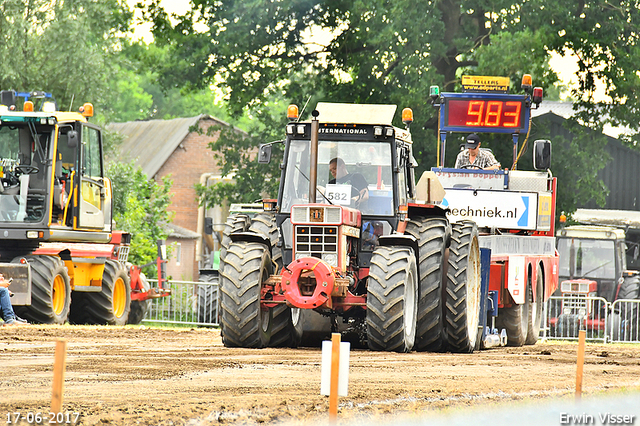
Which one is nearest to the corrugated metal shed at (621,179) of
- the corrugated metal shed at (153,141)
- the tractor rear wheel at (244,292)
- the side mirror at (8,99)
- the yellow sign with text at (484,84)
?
the corrugated metal shed at (153,141)

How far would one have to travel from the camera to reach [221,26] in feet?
99.2

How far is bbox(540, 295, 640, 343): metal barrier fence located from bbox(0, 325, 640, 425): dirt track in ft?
34.0

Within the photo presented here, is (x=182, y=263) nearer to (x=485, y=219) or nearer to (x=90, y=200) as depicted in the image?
(x=90, y=200)

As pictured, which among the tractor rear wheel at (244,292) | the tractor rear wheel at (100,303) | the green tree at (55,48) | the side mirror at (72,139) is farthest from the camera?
the green tree at (55,48)

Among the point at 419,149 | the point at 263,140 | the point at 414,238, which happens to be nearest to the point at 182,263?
the point at 263,140

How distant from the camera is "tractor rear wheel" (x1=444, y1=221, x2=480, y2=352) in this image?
41.3ft

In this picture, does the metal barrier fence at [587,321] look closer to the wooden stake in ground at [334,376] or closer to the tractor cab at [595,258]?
the tractor cab at [595,258]

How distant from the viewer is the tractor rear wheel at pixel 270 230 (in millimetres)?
12461

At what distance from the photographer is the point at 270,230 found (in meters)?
12.7

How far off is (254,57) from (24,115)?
43.8 ft

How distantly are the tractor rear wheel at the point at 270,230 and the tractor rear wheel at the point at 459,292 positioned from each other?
2051 millimetres

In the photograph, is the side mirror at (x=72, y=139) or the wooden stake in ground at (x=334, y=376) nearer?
the wooden stake in ground at (x=334, y=376)

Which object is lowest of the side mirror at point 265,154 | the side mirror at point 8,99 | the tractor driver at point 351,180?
the tractor driver at point 351,180

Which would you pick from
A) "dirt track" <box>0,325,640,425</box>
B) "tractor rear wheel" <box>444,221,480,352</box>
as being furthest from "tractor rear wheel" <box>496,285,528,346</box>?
"tractor rear wheel" <box>444,221,480,352</box>
